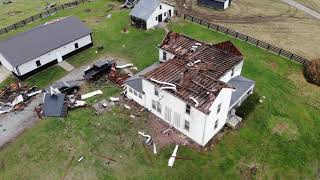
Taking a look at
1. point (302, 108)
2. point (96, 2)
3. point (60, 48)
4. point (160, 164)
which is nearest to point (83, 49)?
point (60, 48)

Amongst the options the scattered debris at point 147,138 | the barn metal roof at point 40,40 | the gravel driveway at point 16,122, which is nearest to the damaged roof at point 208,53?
the scattered debris at point 147,138

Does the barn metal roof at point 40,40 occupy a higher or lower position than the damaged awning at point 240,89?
higher

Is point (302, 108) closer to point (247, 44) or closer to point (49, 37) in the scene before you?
point (247, 44)

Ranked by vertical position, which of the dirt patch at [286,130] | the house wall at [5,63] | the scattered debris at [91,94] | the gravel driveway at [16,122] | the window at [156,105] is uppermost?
the house wall at [5,63]

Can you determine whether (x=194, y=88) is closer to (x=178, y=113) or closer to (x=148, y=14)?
(x=178, y=113)

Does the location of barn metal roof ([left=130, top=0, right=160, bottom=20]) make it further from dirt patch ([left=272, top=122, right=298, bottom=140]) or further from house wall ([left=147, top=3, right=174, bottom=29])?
dirt patch ([left=272, top=122, right=298, bottom=140])

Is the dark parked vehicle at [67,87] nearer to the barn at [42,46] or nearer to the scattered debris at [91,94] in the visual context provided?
the scattered debris at [91,94]

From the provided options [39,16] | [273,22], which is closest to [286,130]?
[273,22]

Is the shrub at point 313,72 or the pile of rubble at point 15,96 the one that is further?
the shrub at point 313,72
